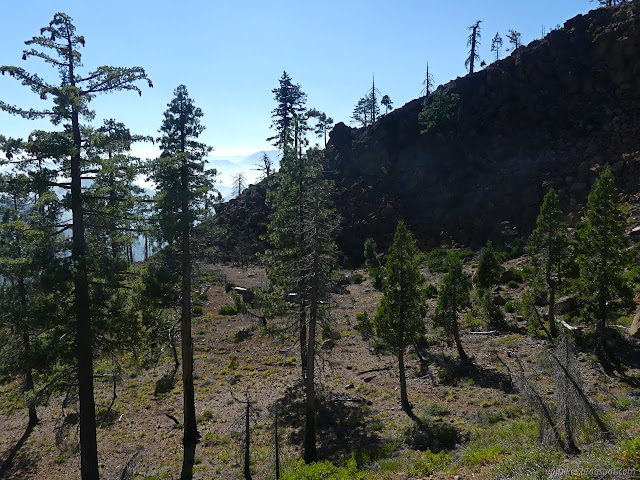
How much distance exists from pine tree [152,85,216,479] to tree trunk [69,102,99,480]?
8.76 ft

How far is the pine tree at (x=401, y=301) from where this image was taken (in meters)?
17.5

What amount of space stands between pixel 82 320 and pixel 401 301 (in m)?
12.3

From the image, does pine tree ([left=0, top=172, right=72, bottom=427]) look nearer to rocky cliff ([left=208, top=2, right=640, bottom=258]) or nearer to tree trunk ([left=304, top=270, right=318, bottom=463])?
tree trunk ([left=304, top=270, right=318, bottom=463])

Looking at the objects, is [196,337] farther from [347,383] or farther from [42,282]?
[42,282]

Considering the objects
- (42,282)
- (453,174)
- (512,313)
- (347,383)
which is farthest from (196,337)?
(453,174)

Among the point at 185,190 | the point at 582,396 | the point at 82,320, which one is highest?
the point at 185,190

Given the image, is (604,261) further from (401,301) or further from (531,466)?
(531,466)

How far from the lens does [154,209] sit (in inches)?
511

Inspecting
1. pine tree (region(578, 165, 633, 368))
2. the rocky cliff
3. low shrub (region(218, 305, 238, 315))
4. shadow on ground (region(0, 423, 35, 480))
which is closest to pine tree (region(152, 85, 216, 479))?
shadow on ground (region(0, 423, 35, 480))

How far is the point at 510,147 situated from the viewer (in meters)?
50.8

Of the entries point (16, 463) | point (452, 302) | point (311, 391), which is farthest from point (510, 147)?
point (16, 463)

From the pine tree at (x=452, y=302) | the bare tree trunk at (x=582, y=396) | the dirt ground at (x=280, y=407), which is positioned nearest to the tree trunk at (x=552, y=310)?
the dirt ground at (x=280, y=407)

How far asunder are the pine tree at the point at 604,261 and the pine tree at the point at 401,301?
27.7 feet

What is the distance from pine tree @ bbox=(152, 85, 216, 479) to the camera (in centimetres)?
1331
